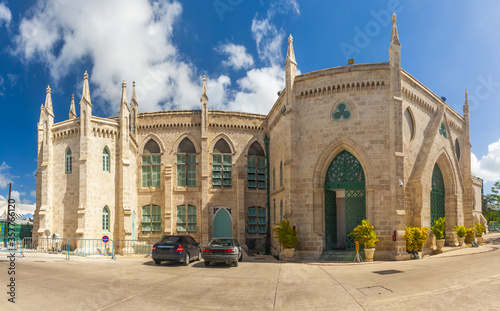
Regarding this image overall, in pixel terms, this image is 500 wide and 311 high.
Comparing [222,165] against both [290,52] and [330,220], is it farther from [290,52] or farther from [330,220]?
[290,52]

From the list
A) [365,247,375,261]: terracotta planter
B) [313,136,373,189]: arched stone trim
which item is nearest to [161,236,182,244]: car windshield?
[313,136,373,189]: arched stone trim

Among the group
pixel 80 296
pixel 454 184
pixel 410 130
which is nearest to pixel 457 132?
pixel 454 184

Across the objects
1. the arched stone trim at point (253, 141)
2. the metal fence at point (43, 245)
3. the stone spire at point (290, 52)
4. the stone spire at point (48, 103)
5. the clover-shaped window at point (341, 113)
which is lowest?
the metal fence at point (43, 245)

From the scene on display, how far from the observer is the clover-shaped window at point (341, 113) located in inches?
817

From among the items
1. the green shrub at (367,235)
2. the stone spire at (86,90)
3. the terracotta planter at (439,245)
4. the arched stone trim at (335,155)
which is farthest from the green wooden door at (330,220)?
the stone spire at (86,90)

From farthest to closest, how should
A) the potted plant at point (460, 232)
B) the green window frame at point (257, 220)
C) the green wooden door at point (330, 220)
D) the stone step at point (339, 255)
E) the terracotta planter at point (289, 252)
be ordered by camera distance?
the green window frame at point (257, 220) < the potted plant at point (460, 232) < the green wooden door at point (330, 220) < the terracotta planter at point (289, 252) < the stone step at point (339, 255)

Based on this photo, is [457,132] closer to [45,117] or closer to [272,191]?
[272,191]

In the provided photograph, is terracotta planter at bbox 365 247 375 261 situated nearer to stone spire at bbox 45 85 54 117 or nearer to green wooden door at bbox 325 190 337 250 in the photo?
green wooden door at bbox 325 190 337 250

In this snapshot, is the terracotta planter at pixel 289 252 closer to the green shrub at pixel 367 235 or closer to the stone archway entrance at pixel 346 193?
the stone archway entrance at pixel 346 193

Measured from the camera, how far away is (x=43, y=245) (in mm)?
22984

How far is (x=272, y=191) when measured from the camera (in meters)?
27.5

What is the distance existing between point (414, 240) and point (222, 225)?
46.3ft

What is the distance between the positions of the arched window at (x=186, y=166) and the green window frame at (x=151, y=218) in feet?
8.62

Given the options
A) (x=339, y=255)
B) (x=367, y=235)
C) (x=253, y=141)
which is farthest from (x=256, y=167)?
(x=367, y=235)
